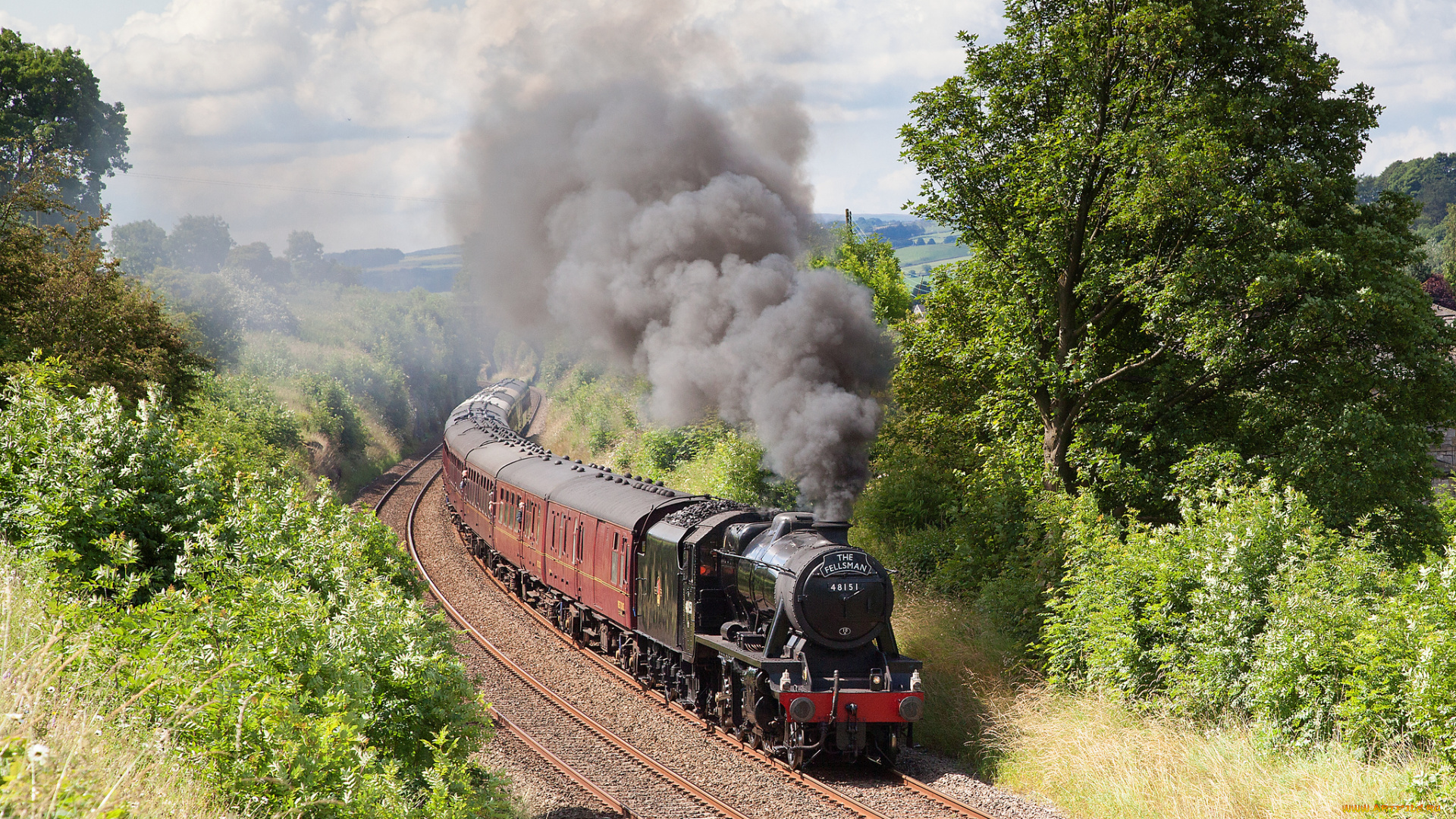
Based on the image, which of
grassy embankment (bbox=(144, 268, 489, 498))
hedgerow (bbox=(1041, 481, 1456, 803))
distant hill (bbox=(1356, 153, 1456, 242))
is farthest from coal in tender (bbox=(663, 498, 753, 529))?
distant hill (bbox=(1356, 153, 1456, 242))

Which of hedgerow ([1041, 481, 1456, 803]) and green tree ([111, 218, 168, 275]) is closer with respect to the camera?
hedgerow ([1041, 481, 1456, 803])

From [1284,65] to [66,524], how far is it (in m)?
17.7

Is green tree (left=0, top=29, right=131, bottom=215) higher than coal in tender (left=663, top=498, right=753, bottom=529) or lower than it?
higher

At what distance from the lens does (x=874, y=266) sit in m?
40.7

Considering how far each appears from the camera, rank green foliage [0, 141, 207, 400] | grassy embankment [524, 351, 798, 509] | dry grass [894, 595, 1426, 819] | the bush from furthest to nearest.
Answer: grassy embankment [524, 351, 798, 509] → green foliage [0, 141, 207, 400] → the bush → dry grass [894, 595, 1426, 819]

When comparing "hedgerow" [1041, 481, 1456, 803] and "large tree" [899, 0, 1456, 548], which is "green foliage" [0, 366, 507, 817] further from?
"large tree" [899, 0, 1456, 548]

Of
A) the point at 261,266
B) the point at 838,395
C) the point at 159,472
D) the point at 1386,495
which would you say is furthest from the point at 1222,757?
the point at 261,266

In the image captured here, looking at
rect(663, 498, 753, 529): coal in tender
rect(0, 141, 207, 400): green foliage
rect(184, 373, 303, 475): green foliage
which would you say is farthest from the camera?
rect(184, 373, 303, 475): green foliage

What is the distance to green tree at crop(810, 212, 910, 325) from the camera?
1479 inches

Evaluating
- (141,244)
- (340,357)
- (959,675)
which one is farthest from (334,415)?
(141,244)

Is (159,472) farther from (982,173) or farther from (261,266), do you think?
(261,266)

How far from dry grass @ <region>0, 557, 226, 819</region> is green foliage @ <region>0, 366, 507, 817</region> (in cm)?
14

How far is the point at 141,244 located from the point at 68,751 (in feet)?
382

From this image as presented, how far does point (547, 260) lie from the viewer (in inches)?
925
